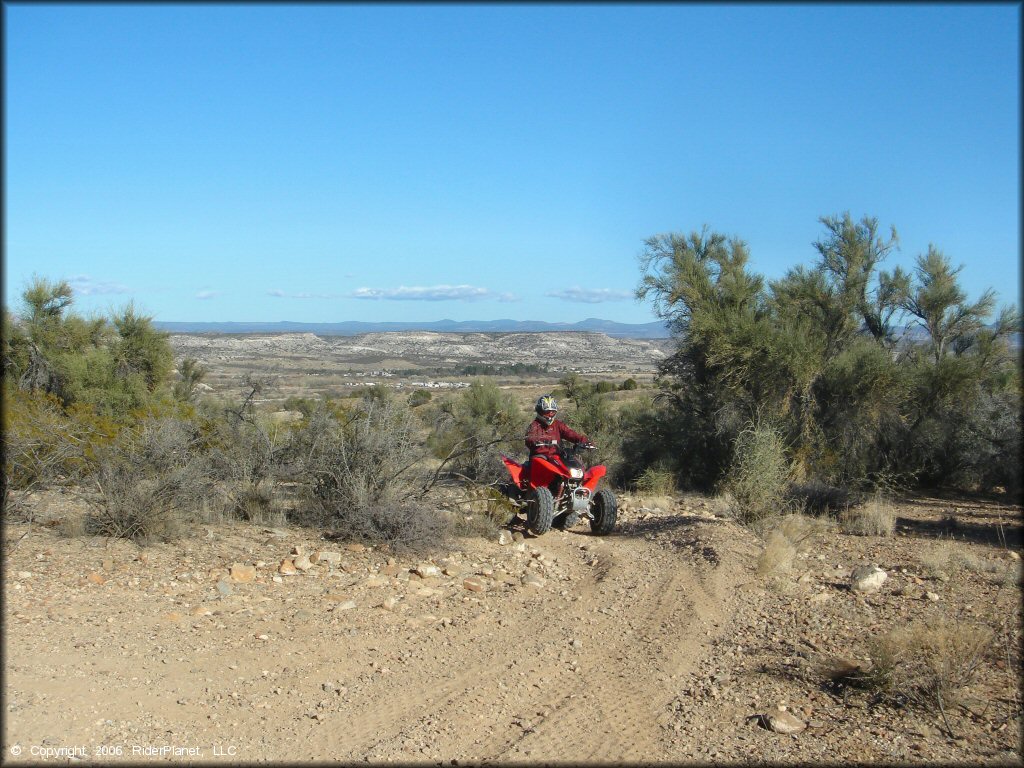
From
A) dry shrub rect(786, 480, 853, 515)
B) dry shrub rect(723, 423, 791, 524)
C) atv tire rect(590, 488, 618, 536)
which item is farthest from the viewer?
dry shrub rect(786, 480, 853, 515)

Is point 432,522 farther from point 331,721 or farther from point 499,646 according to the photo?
point 331,721

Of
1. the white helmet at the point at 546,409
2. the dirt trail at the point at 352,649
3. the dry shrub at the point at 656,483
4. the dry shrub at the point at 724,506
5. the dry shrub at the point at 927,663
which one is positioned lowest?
the dry shrub at the point at 656,483

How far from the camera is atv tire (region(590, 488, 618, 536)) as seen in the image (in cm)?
1009

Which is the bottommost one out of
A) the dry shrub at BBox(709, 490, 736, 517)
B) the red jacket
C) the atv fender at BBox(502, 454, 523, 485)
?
the dry shrub at BBox(709, 490, 736, 517)

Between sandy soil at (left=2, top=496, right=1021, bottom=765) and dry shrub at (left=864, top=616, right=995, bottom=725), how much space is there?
0.12m

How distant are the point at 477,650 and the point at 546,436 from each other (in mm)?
4465

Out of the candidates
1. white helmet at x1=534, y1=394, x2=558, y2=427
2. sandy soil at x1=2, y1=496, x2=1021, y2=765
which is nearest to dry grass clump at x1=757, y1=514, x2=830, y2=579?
sandy soil at x1=2, y1=496, x2=1021, y2=765

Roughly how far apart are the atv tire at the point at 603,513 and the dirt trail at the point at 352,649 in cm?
118

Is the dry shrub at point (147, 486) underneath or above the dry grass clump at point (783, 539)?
above

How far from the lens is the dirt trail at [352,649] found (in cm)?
464

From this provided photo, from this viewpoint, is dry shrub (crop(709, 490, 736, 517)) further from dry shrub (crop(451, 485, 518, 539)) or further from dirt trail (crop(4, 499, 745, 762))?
dry shrub (crop(451, 485, 518, 539))

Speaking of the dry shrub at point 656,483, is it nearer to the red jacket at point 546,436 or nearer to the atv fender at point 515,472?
the red jacket at point 546,436

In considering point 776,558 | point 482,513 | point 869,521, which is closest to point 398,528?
point 482,513

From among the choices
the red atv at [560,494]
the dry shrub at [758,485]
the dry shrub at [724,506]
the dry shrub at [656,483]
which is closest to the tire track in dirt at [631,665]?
the red atv at [560,494]
